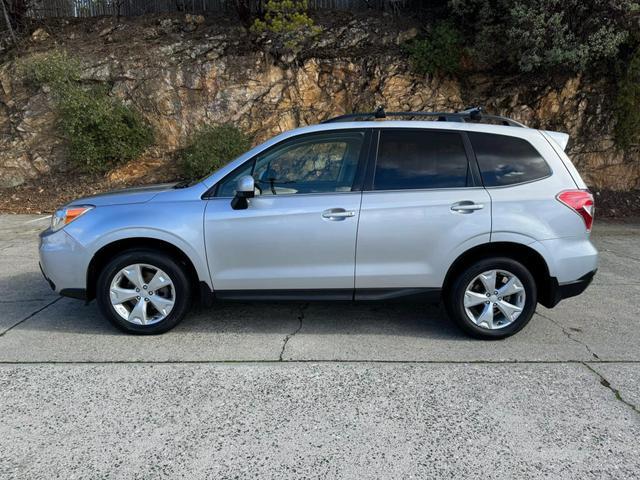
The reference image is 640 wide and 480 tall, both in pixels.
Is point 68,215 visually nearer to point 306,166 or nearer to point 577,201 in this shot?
point 306,166

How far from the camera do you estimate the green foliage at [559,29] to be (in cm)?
1018

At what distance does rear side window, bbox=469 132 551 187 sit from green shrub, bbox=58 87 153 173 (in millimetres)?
9774

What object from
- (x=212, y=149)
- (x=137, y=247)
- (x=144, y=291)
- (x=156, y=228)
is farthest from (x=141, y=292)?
(x=212, y=149)

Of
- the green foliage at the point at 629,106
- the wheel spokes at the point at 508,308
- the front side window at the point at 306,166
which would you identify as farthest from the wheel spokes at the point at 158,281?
the green foliage at the point at 629,106

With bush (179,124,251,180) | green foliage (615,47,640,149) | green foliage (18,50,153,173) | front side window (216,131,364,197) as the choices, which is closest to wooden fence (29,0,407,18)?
green foliage (18,50,153,173)

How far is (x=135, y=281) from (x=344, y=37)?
10.9m

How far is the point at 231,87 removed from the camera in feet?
41.5

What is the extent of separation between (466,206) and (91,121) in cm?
1036

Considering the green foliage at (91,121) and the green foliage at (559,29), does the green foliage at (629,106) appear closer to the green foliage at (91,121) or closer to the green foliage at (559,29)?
the green foliage at (559,29)

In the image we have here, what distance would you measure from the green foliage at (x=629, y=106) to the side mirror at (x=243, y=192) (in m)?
10.4

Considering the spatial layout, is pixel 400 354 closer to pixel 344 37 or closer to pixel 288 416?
pixel 288 416

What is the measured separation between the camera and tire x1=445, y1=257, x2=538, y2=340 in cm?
413

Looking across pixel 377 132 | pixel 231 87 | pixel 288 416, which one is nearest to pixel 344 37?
pixel 231 87

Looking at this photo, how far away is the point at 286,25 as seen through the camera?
468 inches
